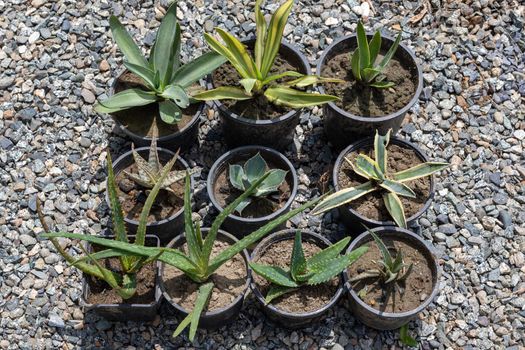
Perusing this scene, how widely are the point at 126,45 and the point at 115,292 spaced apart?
1.24m

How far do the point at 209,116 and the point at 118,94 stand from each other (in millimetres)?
548

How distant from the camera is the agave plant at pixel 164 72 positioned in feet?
10.5

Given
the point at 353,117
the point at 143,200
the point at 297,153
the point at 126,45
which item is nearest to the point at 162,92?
the point at 126,45

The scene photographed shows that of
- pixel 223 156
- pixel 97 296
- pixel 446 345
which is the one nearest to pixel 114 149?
pixel 223 156

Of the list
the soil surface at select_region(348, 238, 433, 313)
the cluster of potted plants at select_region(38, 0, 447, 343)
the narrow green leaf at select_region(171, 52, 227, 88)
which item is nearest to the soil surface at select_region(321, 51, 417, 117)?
the cluster of potted plants at select_region(38, 0, 447, 343)

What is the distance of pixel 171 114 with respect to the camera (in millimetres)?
3244

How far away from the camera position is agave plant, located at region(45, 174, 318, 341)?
260 cm

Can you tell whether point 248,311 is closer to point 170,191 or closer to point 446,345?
point 170,191

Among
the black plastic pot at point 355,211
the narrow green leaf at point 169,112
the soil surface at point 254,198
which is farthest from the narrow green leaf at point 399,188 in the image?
the narrow green leaf at point 169,112

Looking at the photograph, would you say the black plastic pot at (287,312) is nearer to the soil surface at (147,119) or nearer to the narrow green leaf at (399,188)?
the narrow green leaf at (399,188)

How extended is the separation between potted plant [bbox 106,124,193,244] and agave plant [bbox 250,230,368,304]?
516 millimetres

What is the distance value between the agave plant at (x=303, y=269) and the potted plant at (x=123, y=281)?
1.58 ft

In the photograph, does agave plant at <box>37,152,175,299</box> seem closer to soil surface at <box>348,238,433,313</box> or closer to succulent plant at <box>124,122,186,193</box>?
succulent plant at <box>124,122,186,193</box>

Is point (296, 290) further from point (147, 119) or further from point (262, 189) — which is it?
point (147, 119)
